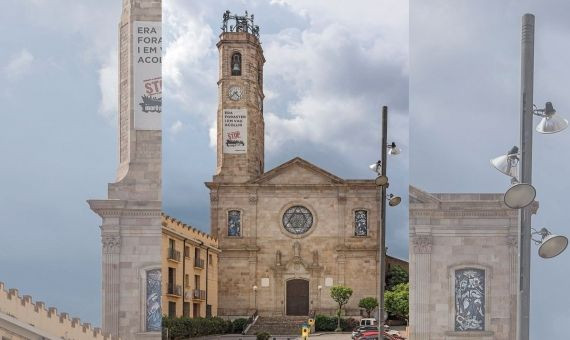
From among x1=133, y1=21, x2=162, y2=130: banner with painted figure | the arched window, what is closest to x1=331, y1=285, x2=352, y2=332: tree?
the arched window

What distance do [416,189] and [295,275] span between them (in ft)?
7.80

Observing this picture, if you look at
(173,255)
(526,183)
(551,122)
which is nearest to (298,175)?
(173,255)

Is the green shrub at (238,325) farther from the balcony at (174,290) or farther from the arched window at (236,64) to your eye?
the arched window at (236,64)

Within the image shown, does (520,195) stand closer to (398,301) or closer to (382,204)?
(382,204)

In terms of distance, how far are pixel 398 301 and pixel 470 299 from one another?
1677 millimetres

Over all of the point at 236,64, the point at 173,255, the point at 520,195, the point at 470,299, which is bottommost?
the point at 470,299

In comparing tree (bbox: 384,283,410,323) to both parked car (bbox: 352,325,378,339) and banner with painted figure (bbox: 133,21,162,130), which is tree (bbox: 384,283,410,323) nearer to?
parked car (bbox: 352,325,378,339)

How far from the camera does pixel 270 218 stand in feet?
41.9

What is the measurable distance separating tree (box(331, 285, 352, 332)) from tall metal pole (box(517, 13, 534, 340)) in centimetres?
→ 679

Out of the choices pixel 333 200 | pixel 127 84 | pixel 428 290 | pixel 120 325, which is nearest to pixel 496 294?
pixel 428 290

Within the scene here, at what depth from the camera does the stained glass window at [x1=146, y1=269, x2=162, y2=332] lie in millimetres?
11531

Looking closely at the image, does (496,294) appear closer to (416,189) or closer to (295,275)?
(416,189)

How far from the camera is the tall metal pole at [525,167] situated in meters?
5.93

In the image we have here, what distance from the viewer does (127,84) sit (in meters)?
11.6
